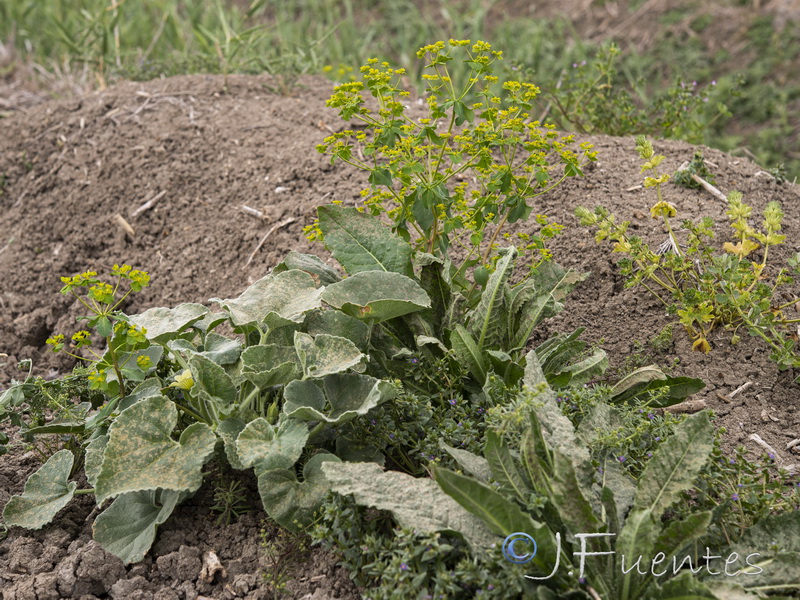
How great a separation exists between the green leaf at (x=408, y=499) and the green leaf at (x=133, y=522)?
50 cm

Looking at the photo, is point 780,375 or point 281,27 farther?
point 281,27

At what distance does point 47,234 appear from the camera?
3.77 m

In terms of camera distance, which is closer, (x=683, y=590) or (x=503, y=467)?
(x=683, y=590)

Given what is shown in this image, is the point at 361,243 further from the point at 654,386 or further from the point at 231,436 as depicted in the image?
the point at 654,386

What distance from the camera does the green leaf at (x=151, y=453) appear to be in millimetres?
1810

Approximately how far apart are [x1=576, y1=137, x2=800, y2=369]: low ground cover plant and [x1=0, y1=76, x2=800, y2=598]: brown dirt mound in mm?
87

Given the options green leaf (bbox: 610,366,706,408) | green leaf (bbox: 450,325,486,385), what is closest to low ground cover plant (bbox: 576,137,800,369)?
green leaf (bbox: 610,366,706,408)

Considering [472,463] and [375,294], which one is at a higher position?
[375,294]

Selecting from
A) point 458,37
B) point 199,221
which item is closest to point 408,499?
point 199,221

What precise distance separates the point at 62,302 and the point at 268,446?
6.68ft

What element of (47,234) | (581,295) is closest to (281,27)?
(47,234)

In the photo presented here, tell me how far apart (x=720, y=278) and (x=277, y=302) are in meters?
1.34

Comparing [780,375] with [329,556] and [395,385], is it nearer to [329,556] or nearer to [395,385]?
[395,385]

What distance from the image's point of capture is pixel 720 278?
91.7 inches
